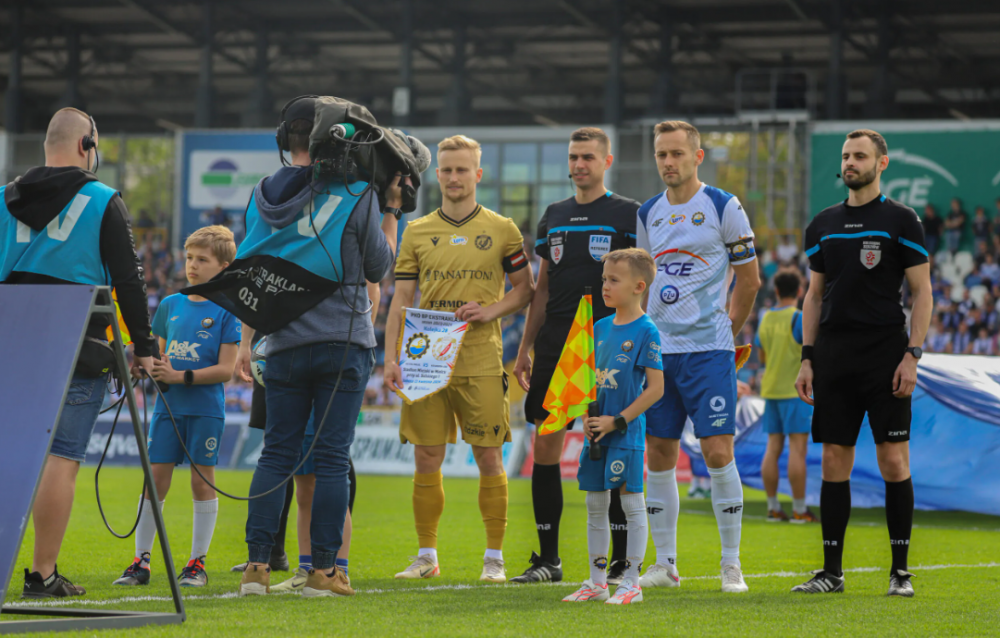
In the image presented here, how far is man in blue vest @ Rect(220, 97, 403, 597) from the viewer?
4.74 meters

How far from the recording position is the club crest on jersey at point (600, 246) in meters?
6.00

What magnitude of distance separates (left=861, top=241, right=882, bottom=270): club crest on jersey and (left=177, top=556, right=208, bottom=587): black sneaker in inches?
142

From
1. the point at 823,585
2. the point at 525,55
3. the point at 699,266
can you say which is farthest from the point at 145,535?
the point at 525,55

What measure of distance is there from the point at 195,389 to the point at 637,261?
8.05ft

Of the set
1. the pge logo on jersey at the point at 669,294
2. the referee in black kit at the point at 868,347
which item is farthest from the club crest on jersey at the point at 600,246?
the referee in black kit at the point at 868,347

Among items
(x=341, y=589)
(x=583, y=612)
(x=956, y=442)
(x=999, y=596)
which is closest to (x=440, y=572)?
(x=341, y=589)

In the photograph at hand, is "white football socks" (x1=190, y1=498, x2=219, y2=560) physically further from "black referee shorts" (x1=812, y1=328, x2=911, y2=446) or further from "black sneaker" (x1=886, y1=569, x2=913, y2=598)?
"black sneaker" (x1=886, y1=569, x2=913, y2=598)

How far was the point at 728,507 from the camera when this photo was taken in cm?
552

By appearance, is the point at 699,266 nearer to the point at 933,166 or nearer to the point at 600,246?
the point at 600,246

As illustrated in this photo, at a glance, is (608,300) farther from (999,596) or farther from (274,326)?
(999,596)

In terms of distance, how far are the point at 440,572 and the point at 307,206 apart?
8.14 ft

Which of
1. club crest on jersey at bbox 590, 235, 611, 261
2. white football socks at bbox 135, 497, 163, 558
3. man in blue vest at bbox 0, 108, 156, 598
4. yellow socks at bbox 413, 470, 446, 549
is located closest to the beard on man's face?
club crest on jersey at bbox 590, 235, 611, 261

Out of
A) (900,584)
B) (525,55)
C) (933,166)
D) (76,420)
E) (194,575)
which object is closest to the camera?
(76,420)

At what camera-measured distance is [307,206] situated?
15.8ft
